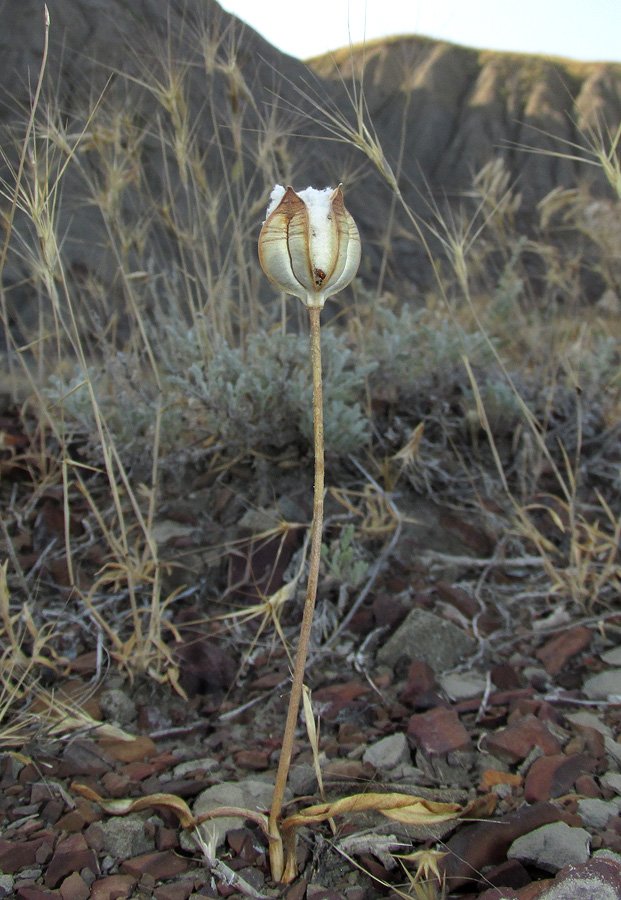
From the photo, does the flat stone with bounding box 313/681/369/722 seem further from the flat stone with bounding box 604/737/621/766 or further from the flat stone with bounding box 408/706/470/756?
the flat stone with bounding box 604/737/621/766

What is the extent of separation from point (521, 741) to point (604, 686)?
28 cm

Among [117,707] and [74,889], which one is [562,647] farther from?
[74,889]

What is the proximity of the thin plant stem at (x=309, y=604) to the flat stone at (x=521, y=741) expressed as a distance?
0.44 meters

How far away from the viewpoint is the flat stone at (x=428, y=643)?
57.7 inches

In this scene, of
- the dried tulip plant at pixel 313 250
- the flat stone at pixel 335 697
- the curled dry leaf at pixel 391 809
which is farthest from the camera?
the flat stone at pixel 335 697

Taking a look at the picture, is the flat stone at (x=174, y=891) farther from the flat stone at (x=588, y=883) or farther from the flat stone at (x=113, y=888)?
the flat stone at (x=588, y=883)

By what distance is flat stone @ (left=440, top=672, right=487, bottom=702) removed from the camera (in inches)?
53.4

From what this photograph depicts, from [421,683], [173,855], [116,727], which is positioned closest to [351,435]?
[421,683]

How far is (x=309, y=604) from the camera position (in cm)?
77

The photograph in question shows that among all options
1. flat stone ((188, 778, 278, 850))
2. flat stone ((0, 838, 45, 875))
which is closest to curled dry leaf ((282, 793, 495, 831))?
flat stone ((188, 778, 278, 850))

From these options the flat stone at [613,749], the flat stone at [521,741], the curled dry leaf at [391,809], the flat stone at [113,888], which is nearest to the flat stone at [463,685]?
the flat stone at [521,741]

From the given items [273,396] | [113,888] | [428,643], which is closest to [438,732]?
[428,643]

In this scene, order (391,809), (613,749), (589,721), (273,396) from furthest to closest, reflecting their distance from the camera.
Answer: (273,396) → (589,721) → (613,749) → (391,809)

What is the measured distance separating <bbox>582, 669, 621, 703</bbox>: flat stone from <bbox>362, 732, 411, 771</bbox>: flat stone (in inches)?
15.8
